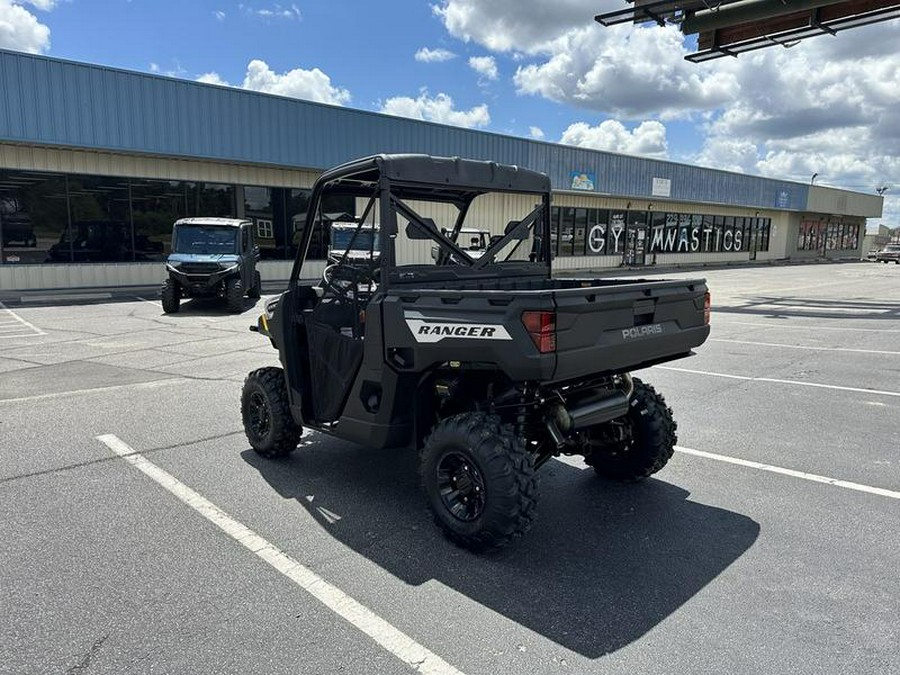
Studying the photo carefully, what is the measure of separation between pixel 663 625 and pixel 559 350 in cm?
134

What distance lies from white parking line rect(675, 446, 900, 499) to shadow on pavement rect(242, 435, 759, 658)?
0.85 m

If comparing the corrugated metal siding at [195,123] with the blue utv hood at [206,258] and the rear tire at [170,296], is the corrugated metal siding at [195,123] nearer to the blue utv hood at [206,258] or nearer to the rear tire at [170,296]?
the blue utv hood at [206,258]

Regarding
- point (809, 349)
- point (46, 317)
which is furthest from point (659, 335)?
point (46, 317)

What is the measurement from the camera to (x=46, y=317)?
13.4 m

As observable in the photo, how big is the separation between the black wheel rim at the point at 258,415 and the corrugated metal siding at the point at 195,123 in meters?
15.0

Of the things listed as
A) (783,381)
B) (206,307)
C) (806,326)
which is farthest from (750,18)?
(206,307)

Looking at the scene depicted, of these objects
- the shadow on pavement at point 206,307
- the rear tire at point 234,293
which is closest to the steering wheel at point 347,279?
the rear tire at point 234,293

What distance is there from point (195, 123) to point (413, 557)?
59.3 feet

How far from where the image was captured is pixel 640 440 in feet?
14.3

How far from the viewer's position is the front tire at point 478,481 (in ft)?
10.7

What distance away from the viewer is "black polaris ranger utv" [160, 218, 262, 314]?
46.8 ft

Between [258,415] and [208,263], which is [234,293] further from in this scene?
[258,415]

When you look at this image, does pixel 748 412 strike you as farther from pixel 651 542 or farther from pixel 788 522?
pixel 651 542

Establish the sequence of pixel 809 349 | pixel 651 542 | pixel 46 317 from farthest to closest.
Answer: pixel 46 317 < pixel 809 349 < pixel 651 542
